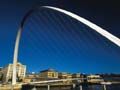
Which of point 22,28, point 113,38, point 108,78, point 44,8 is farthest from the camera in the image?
point 108,78

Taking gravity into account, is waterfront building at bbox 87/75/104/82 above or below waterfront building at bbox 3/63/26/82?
below

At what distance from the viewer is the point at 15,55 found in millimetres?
26844

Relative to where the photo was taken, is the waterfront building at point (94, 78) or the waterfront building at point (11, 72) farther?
the waterfront building at point (11, 72)

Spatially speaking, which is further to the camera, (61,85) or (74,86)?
(61,85)

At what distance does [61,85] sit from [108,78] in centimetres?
1833

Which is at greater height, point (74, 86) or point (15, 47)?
point (15, 47)

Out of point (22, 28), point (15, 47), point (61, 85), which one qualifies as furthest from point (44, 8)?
point (61, 85)

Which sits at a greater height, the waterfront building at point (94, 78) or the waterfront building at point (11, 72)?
the waterfront building at point (11, 72)

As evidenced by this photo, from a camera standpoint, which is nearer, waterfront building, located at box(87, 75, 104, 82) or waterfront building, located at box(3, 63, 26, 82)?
waterfront building, located at box(87, 75, 104, 82)

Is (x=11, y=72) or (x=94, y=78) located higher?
(x=11, y=72)

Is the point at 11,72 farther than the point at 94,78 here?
Yes

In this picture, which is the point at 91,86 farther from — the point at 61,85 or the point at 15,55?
the point at 15,55

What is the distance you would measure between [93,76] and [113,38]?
77.7 metres

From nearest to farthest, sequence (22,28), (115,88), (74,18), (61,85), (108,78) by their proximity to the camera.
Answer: (74,18) < (22,28) < (108,78) < (61,85) < (115,88)
